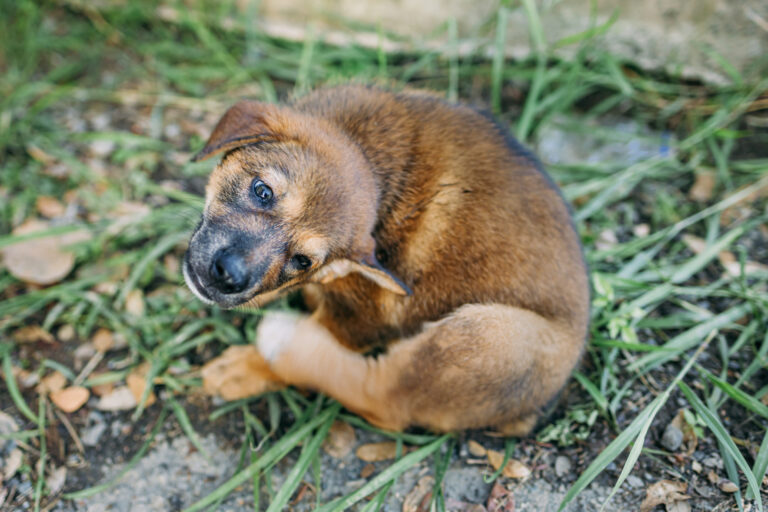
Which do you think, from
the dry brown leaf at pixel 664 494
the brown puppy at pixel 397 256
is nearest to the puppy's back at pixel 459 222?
the brown puppy at pixel 397 256

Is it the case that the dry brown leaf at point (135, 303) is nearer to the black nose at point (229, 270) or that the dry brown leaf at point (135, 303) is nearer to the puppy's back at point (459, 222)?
the black nose at point (229, 270)

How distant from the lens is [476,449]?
329cm

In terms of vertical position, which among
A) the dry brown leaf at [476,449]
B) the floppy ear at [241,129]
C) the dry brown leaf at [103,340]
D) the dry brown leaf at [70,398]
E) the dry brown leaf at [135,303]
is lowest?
the dry brown leaf at [476,449]

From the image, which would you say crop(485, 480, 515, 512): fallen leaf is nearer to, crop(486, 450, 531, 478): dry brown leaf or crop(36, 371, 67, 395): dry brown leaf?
crop(486, 450, 531, 478): dry brown leaf

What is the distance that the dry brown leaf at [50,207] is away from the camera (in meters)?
4.21

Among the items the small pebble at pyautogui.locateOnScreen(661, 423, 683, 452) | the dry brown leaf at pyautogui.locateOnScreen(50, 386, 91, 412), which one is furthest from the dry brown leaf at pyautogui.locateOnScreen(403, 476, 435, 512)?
the dry brown leaf at pyautogui.locateOnScreen(50, 386, 91, 412)

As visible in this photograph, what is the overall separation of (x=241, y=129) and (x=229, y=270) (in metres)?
0.75

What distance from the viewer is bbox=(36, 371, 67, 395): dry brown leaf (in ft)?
11.1

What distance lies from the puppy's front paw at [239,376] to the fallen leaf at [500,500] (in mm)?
1343

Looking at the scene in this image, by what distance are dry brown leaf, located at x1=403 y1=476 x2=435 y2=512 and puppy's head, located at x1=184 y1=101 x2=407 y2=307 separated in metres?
1.11

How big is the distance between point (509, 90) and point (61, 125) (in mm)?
3724

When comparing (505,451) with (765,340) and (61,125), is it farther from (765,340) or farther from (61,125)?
(61,125)

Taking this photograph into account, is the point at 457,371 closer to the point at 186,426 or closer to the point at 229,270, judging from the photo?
the point at 229,270

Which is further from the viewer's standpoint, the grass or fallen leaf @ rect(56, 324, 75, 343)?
fallen leaf @ rect(56, 324, 75, 343)
